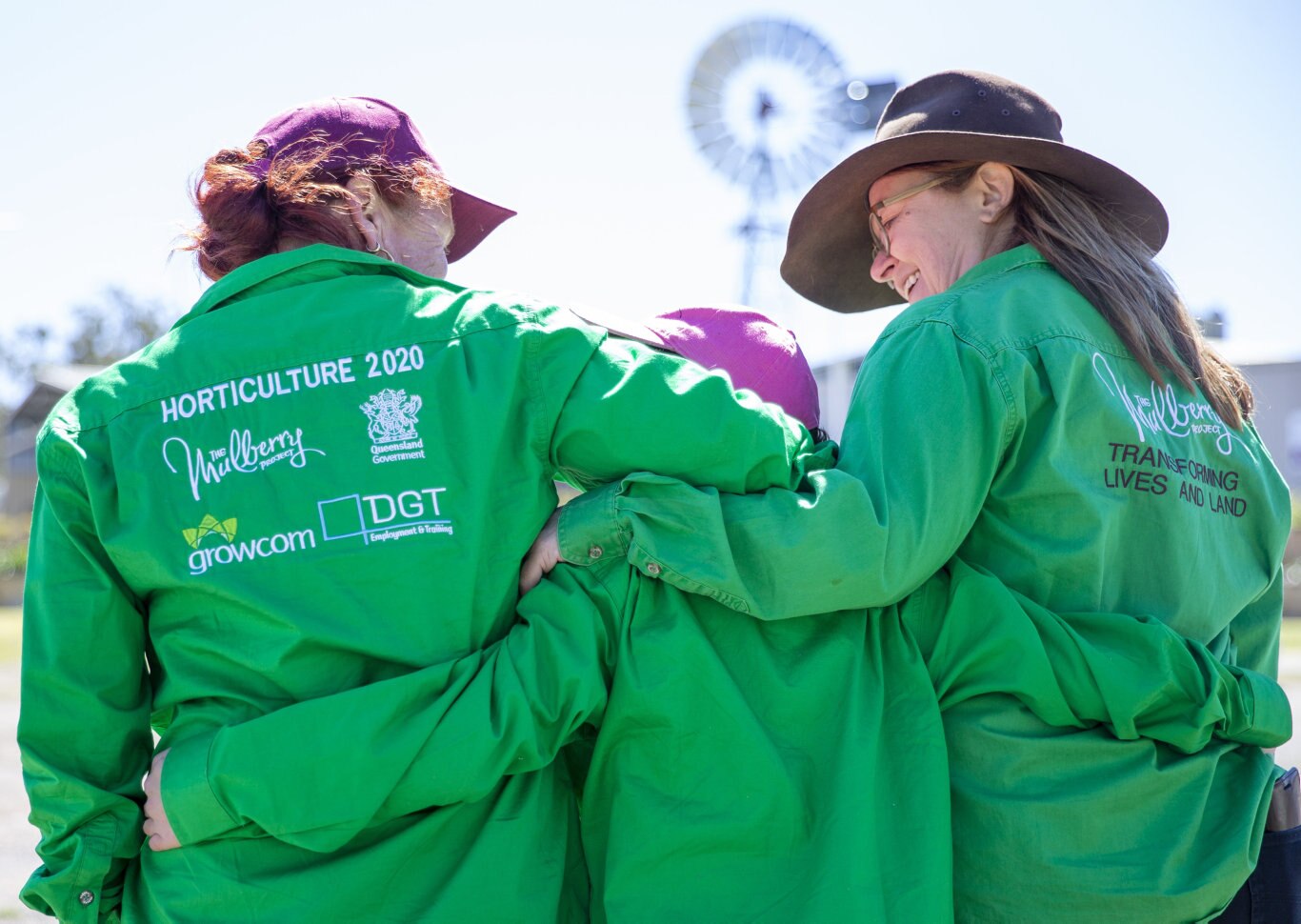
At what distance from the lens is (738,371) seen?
2.57 metres

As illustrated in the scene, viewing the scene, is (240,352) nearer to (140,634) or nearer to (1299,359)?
(140,634)

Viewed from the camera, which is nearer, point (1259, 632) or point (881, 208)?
point (1259, 632)

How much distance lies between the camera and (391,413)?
210 centimetres

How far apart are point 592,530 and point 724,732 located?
40cm

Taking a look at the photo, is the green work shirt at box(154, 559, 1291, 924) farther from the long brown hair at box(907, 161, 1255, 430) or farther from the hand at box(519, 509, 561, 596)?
the long brown hair at box(907, 161, 1255, 430)

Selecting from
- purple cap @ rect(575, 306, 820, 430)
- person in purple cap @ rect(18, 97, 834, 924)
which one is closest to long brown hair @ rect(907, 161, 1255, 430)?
purple cap @ rect(575, 306, 820, 430)

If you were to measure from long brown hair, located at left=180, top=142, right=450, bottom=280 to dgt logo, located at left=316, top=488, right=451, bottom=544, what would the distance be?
0.54 m

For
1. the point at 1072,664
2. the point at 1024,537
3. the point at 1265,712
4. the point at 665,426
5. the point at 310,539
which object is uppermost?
the point at 665,426

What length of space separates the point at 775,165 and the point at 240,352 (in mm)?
18109

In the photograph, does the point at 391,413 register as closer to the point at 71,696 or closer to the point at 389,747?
the point at 389,747

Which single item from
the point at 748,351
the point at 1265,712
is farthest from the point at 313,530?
the point at 1265,712

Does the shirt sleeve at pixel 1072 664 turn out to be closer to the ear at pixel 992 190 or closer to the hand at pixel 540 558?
the hand at pixel 540 558

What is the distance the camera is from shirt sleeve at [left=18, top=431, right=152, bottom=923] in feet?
6.88

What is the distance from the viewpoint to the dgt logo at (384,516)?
2.04 metres
